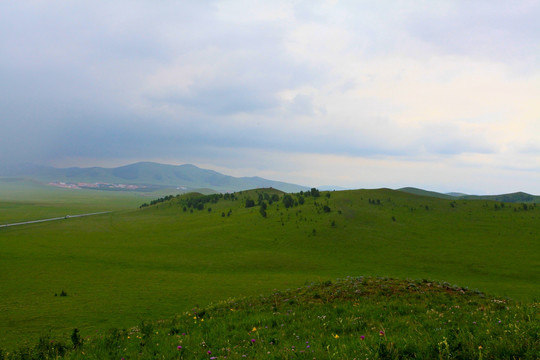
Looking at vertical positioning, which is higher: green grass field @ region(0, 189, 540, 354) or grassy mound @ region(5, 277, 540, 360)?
grassy mound @ region(5, 277, 540, 360)

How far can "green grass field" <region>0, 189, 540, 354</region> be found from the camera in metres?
28.2

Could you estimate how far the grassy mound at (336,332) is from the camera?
602 centimetres

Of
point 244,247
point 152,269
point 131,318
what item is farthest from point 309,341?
point 244,247

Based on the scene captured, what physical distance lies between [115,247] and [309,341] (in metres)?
77.1

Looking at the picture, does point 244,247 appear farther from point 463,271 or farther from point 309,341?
point 309,341

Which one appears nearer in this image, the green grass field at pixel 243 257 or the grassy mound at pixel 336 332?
the grassy mound at pixel 336 332

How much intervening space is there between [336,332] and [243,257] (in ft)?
176

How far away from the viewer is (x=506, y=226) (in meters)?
83.9

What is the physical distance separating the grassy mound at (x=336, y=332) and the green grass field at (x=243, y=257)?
3.78m

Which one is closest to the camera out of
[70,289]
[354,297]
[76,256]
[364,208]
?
[354,297]

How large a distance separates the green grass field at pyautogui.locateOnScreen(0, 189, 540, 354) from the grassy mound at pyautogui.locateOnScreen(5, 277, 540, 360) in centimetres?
378

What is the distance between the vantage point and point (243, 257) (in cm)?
6131

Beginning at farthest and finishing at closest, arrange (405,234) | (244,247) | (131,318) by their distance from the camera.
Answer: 1. (405,234)
2. (244,247)
3. (131,318)

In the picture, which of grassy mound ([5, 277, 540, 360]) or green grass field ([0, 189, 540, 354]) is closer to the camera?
grassy mound ([5, 277, 540, 360])
